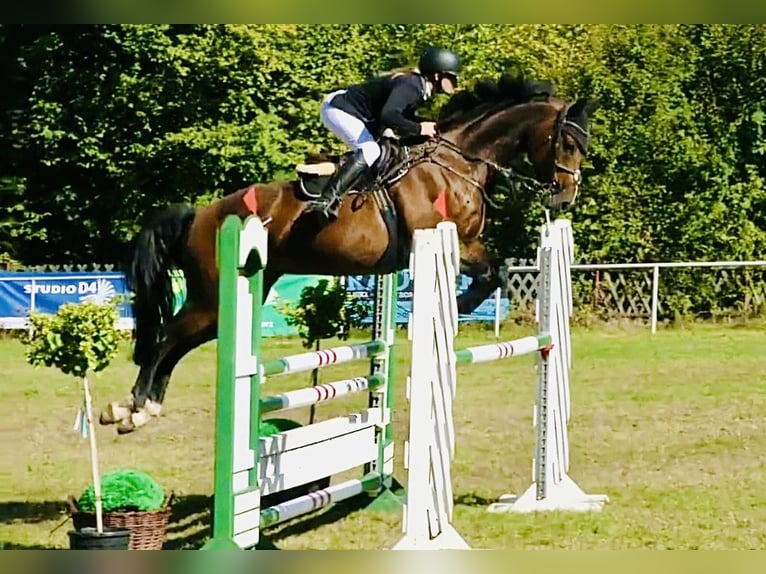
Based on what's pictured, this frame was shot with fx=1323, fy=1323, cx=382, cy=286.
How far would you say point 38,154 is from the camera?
11375 millimetres

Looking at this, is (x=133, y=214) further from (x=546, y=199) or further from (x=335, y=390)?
(x=335, y=390)

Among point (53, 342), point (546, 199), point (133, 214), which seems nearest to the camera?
point (53, 342)

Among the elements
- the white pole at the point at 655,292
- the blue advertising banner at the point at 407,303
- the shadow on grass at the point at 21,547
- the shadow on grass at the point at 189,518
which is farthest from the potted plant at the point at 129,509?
the white pole at the point at 655,292

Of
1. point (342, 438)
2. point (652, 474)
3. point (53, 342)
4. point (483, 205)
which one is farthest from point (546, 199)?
point (53, 342)

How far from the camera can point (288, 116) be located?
38.0 ft

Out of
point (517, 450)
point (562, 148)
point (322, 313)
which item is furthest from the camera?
point (517, 450)

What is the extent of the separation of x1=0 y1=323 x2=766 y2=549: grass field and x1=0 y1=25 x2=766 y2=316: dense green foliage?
2727 mm

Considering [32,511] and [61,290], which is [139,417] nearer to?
[32,511]

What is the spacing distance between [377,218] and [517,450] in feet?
3.54

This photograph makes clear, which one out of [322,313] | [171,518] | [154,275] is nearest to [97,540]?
[171,518]

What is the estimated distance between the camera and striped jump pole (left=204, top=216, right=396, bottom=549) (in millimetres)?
2543

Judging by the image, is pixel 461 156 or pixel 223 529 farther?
pixel 461 156

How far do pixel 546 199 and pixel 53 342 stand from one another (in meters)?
2.12

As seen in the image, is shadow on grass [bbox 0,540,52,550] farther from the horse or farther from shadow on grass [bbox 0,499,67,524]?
the horse
